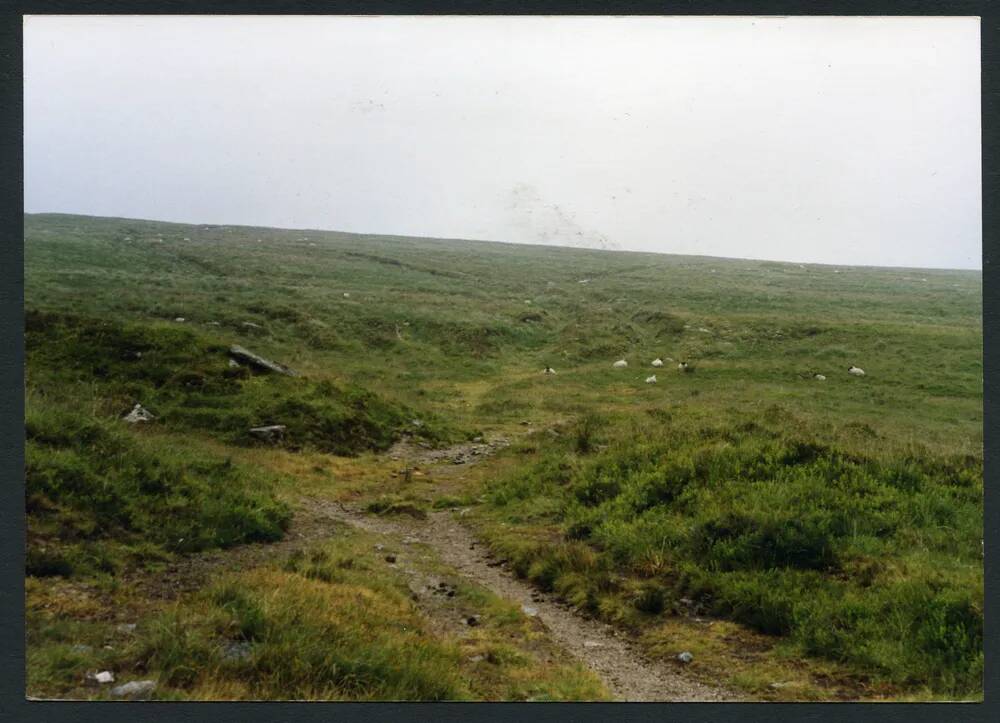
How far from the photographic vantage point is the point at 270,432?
13719 mm

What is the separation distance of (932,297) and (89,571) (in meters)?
56.9

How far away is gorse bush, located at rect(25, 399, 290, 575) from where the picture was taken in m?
7.00

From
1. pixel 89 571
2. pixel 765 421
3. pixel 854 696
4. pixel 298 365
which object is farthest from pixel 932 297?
pixel 89 571

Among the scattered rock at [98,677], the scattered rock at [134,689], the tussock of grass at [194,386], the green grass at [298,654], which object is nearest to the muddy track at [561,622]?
the green grass at [298,654]

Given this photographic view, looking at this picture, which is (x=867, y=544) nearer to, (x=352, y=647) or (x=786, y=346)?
(x=352, y=647)

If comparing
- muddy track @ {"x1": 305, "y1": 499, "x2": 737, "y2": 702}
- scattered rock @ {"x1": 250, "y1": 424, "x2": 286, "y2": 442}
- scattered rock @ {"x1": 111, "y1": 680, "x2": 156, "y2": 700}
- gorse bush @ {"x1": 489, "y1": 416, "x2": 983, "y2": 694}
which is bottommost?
muddy track @ {"x1": 305, "y1": 499, "x2": 737, "y2": 702}

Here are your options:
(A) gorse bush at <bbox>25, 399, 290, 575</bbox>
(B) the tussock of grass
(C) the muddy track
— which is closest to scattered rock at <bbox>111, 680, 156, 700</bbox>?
(A) gorse bush at <bbox>25, 399, 290, 575</bbox>

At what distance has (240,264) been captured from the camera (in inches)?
1847

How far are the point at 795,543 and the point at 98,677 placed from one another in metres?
7.59

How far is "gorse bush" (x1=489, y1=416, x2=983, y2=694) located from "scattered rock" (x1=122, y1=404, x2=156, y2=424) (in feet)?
24.2

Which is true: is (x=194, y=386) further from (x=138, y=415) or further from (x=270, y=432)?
(x=270, y=432)

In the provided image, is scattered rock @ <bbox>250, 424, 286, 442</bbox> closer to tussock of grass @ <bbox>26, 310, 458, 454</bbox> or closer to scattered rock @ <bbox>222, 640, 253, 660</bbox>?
tussock of grass @ <bbox>26, 310, 458, 454</bbox>

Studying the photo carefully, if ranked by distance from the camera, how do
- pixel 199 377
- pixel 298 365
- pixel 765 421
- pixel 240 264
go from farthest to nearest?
pixel 240 264, pixel 298 365, pixel 199 377, pixel 765 421

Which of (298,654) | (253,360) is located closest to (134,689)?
(298,654)
